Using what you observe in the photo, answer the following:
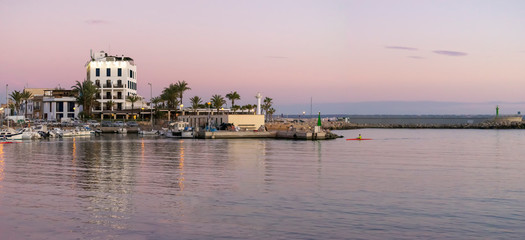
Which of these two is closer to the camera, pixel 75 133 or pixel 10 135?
pixel 10 135

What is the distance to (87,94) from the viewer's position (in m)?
138

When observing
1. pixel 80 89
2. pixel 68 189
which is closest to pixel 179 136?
pixel 80 89

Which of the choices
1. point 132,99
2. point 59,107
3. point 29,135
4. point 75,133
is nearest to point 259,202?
point 29,135

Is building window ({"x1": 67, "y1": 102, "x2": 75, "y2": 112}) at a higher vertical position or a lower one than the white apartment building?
→ lower

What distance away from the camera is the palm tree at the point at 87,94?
138 meters

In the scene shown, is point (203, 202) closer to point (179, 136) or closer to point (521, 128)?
point (179, 136)

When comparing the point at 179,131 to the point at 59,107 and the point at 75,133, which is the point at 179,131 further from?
the point at 59,107

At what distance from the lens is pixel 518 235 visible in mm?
18719

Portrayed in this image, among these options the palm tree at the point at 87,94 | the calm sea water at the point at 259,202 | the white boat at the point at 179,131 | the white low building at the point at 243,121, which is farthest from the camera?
the palm tree at the point at 87,94

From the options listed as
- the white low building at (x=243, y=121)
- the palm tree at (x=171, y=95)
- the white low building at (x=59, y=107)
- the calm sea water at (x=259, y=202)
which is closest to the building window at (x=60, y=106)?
the white low building at (x=59, y=107)

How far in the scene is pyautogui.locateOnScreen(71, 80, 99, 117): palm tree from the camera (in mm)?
138375

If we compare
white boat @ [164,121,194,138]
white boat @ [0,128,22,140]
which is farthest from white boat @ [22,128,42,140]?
white boat @ [164,121,194,138]

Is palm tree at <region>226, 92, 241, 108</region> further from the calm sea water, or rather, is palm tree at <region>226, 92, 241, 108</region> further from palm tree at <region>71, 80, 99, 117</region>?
the calm sea water

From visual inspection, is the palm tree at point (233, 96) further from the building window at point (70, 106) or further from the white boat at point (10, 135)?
the white boat at point (10, 135)
